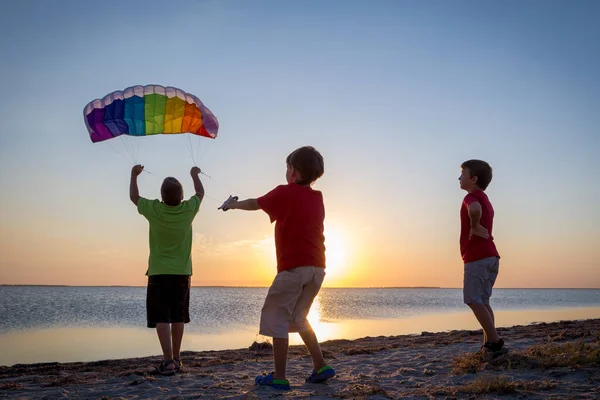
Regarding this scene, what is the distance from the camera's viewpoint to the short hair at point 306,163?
5055 millimetres

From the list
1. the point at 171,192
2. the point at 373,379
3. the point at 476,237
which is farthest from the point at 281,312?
the point at 476,237

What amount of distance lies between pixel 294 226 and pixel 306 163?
0.62m

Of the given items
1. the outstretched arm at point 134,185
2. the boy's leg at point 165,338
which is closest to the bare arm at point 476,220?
the boy's leg at point 165,338

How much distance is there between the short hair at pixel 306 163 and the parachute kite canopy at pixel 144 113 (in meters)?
2.92

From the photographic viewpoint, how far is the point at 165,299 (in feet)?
19.8

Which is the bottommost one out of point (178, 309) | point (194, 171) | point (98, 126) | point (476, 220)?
point (178, 309)

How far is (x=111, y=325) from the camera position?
19.2 m

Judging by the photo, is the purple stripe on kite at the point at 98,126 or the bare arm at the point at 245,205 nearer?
the bare arm at the point at 245,205

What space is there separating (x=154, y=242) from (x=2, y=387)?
2104mm

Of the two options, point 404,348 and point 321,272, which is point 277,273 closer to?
point 321,272

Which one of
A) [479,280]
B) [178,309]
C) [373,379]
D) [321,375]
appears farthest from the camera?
[178,309]

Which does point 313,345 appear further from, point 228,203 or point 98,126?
point 98,126

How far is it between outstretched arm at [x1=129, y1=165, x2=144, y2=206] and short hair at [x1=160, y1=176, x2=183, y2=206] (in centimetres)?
36

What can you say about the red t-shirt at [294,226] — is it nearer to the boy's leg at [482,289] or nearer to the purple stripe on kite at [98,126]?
the boy's leg at [482,289]
